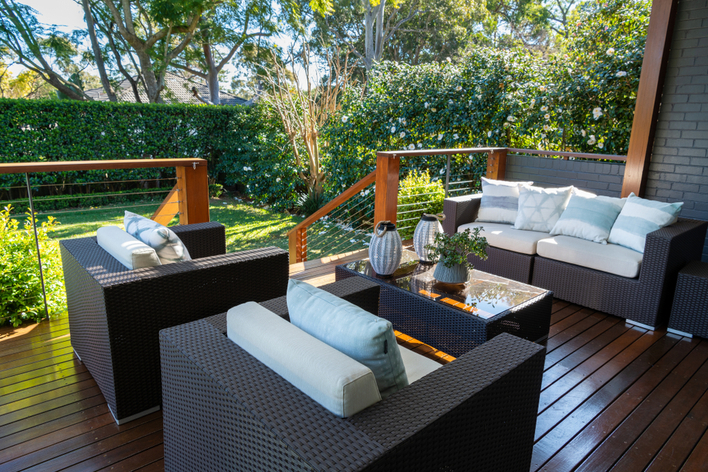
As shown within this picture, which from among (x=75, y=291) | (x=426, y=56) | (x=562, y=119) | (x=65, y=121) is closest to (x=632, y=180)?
(x=562, y=119)

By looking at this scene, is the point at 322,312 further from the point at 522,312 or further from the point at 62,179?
the point at 62,179

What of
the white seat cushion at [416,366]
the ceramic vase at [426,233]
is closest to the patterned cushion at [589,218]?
the ceramic vase at [426,233]

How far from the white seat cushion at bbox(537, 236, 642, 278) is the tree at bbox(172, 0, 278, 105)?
40.6 feet

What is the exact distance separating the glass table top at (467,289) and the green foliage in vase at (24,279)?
191 cm

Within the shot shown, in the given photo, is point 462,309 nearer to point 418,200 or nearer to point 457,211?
point 457,211

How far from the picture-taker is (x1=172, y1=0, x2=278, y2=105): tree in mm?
13148

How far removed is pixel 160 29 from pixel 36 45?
327 centimetres

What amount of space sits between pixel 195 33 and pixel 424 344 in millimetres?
13314

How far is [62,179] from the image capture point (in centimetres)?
861

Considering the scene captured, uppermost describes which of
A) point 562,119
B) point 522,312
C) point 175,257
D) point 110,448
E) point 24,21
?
point 24,21

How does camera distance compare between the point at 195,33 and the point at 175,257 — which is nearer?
the point at 175,257

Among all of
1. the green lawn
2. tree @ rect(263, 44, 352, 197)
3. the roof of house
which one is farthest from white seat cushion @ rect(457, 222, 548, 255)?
the roof of house

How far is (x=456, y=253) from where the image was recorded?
2.54 m

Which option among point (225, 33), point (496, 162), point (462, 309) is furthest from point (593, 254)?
point (225, 33)
